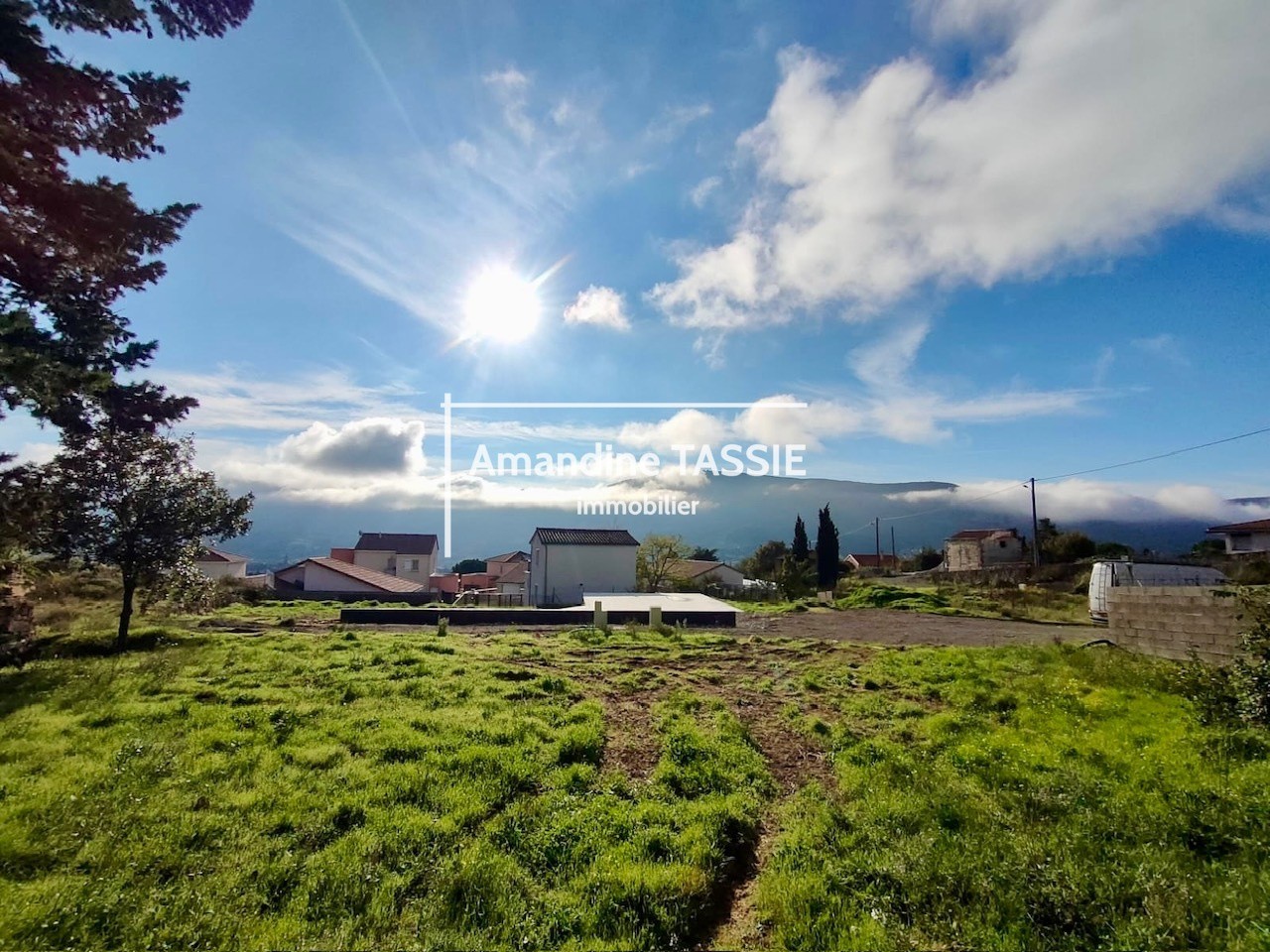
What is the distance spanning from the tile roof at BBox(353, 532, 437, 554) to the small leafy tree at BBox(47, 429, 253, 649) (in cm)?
4773

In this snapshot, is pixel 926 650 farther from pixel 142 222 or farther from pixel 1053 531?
A: pixel 1053 531

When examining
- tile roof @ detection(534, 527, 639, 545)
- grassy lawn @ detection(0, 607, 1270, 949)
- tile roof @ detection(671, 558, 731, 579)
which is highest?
tile roof @ detection(534, 527, 639, 545)

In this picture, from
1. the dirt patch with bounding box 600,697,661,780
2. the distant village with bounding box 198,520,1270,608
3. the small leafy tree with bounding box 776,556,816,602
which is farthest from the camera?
the small leafy tree with bounding box 776,556,816,602

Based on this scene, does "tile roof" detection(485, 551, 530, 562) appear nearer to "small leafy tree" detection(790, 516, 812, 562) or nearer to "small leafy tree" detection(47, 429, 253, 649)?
"small leafy tree" detection(790, 516, 812, 562)

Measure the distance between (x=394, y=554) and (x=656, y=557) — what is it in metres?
29.3

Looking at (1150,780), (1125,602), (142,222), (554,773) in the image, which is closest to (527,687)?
(554,773)

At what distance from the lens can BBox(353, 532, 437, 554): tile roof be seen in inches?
2349

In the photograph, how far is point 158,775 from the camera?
5.86 metres

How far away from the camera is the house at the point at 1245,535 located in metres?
50.0

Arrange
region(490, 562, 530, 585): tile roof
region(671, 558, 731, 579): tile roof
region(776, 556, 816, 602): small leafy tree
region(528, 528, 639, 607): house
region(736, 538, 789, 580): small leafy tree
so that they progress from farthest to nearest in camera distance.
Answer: region(736, 538, 789, 580): small leafy tree → region(490, 562, 530, 585): tile roof → region(671, 558, 731, 579): tile roof → region(776, 556, 816, 602): small leafy tree → region(528, 528, 639, 607): house

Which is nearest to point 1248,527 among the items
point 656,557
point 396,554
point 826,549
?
point 826,549

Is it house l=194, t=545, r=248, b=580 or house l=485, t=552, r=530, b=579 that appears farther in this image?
house l=485, t=552, r=530, b=579

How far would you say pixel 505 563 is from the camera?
265 feet

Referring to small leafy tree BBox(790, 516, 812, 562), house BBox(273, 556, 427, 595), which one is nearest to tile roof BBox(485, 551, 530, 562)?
house BBox(273, 556, 427, 595)
